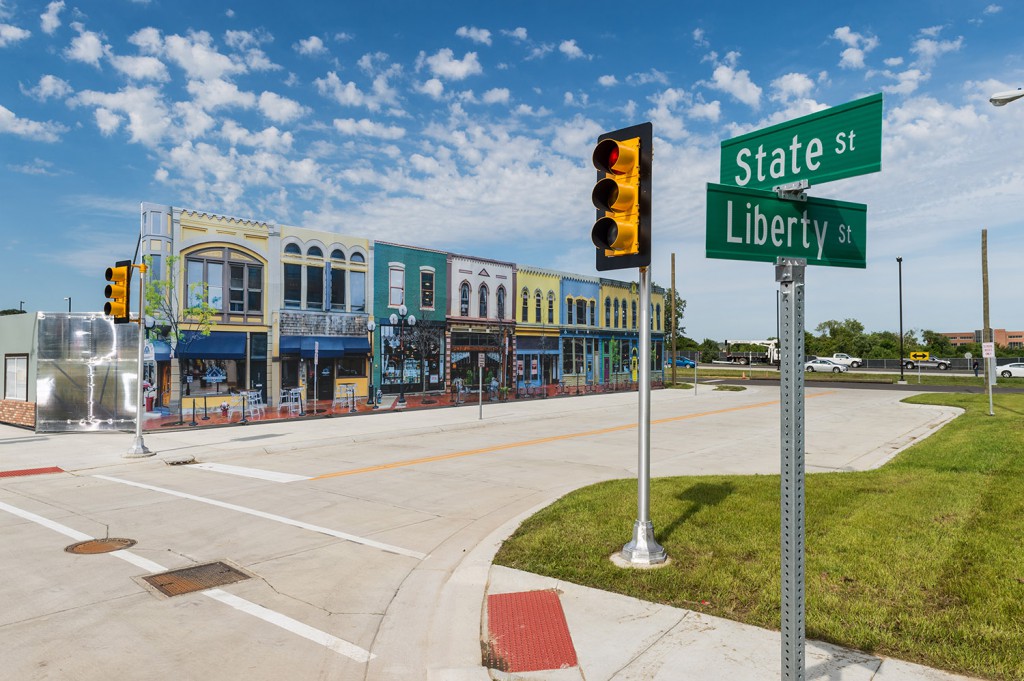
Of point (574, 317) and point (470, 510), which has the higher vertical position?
point (574, 317)

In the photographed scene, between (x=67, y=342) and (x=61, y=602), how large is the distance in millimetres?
19267

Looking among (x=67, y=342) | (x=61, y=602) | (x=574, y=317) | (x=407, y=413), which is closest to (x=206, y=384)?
(x=67, y=342)

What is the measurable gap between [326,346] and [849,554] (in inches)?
939

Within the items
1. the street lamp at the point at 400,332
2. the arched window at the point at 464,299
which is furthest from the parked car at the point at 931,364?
the street lamp at the point at 400,332

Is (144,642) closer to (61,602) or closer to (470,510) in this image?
(61,602)

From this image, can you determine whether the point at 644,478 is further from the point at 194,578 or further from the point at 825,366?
the point at 825,366

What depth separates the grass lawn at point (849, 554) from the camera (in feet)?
15.4

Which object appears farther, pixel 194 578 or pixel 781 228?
pixel 194 578

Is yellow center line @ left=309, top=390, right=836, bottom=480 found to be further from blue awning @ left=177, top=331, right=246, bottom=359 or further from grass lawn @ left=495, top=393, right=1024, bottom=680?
blue awning @ left=177, top=331, right=246, bottom=359

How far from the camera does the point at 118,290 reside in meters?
14.1

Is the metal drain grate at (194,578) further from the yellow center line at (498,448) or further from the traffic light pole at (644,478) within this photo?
the yellow center line at (498,448)

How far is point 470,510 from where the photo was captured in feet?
30.9

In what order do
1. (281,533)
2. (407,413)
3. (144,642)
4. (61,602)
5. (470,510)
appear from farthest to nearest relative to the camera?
(407,413) → (470,510) → (281,533) → (61,602) → (144,642)

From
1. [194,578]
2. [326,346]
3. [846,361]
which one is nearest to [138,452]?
[194,578]
